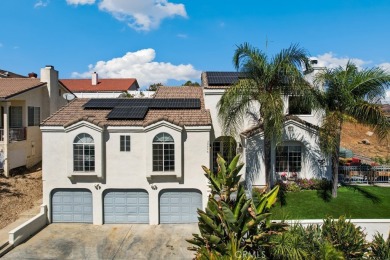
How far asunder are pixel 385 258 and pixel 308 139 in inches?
400

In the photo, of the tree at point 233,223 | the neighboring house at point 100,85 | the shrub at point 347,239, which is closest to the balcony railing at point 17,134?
the tree at point 233,223

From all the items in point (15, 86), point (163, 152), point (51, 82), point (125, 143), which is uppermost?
point (51, 82)

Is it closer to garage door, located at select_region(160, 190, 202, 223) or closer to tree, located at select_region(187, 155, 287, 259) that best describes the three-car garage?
garage door, located at select_region(160, 190, 202, 223)

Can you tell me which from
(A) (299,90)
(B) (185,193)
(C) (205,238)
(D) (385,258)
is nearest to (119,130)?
(B) (185,193)

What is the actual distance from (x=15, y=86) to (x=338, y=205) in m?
27.4

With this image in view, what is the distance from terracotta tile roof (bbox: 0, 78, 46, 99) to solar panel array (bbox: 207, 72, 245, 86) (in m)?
15.9

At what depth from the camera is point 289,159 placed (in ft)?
67.8

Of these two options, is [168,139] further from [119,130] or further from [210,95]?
[210,95]

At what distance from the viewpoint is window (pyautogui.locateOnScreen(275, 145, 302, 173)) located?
20641mm

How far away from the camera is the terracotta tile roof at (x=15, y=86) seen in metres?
23.6

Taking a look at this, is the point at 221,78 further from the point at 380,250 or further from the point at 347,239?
the point at 380,250

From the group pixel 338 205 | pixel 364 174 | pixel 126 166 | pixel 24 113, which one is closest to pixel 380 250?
pixel 338 205

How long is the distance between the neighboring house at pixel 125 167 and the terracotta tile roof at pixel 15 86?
7.24m

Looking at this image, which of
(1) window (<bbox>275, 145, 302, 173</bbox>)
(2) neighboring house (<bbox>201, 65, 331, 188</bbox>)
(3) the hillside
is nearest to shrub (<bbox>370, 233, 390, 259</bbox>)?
(2) neighboring house (<bbox>201, 65, 331, 188</bbox>)
